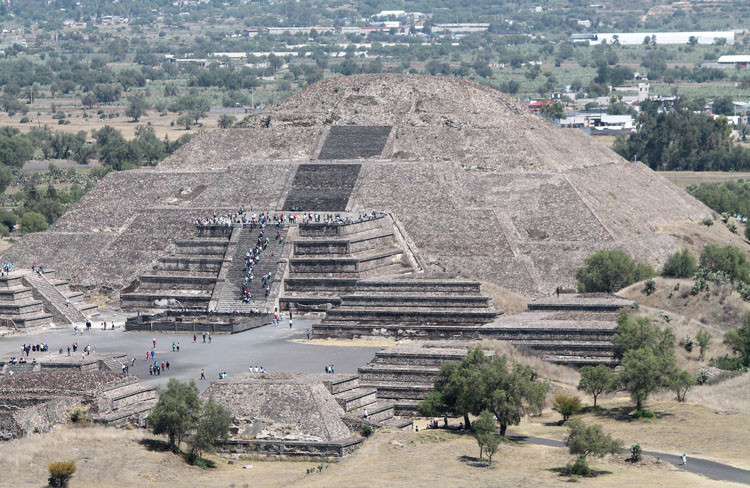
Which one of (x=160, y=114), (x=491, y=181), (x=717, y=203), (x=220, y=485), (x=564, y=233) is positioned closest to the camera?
(x=220, y=485)

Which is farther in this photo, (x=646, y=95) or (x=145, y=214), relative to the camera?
(x=646, y=95)

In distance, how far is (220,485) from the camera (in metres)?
45.7

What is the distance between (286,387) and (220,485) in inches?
226

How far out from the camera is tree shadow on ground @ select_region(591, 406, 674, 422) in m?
52.8

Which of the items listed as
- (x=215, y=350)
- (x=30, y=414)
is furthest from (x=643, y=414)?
(x=30, y=414)

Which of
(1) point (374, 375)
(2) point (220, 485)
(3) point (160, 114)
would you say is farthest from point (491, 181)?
(3) point (160, 114)

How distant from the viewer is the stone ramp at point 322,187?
8325cm

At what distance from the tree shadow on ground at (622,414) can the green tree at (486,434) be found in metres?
4.98

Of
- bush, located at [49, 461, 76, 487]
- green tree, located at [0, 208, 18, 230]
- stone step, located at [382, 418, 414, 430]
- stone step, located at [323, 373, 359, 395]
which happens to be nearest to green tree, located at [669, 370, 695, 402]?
stone step, located at [382, 418, 414, 430]

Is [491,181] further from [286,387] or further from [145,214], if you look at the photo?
[286,387]

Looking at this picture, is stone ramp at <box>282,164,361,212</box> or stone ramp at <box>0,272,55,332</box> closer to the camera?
stone ramp at <box>0,272,55,332</box>

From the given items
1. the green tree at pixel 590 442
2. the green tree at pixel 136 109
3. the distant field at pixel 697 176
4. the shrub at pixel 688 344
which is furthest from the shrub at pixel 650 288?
the green tree at pixel 136 109

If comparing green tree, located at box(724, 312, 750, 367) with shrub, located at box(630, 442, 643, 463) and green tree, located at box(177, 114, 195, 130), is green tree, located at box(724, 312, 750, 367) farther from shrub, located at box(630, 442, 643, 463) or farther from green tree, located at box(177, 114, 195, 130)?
green tree, located at box(177, 114, 195, 130)

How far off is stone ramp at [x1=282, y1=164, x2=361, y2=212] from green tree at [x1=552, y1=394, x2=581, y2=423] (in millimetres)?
30556
